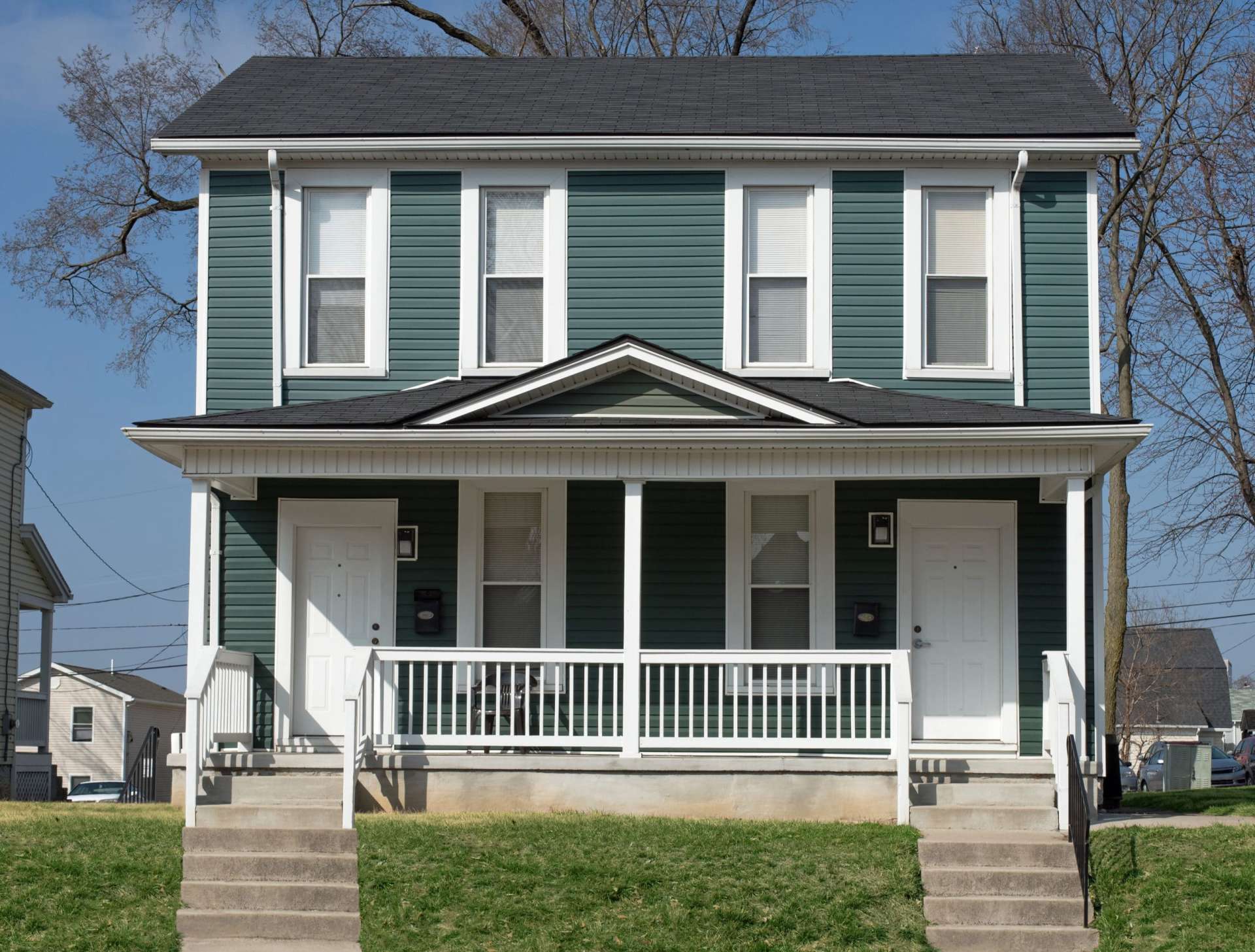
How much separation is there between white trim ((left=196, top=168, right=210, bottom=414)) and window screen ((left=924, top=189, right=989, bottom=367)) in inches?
263

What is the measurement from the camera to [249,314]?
574 inches

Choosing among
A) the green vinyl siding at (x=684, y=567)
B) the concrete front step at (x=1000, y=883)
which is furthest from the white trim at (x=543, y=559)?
the concrete front step at (x=1000, y=883)

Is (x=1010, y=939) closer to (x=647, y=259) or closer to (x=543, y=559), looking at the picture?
(x=543, y=559)

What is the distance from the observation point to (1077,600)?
1206 centimetres

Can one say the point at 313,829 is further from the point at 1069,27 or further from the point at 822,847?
the point at 1069,27

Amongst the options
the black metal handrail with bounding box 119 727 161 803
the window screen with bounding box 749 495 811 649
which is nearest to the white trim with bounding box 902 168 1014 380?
the window screen with bounding box 749 495 811 649

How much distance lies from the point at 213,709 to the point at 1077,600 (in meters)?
6.91

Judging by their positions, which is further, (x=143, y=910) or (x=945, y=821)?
(x=945, y=821)

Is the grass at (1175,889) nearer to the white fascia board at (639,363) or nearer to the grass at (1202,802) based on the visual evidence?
the grass at (1202,802)

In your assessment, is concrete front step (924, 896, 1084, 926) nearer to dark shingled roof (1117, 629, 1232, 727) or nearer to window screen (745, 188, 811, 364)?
window screen (745, 188, 811, 364)

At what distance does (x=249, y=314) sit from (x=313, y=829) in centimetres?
551

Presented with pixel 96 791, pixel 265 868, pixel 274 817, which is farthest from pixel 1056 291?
pixel 96 791

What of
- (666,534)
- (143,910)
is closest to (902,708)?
(666,534)

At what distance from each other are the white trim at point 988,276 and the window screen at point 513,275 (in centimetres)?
338
